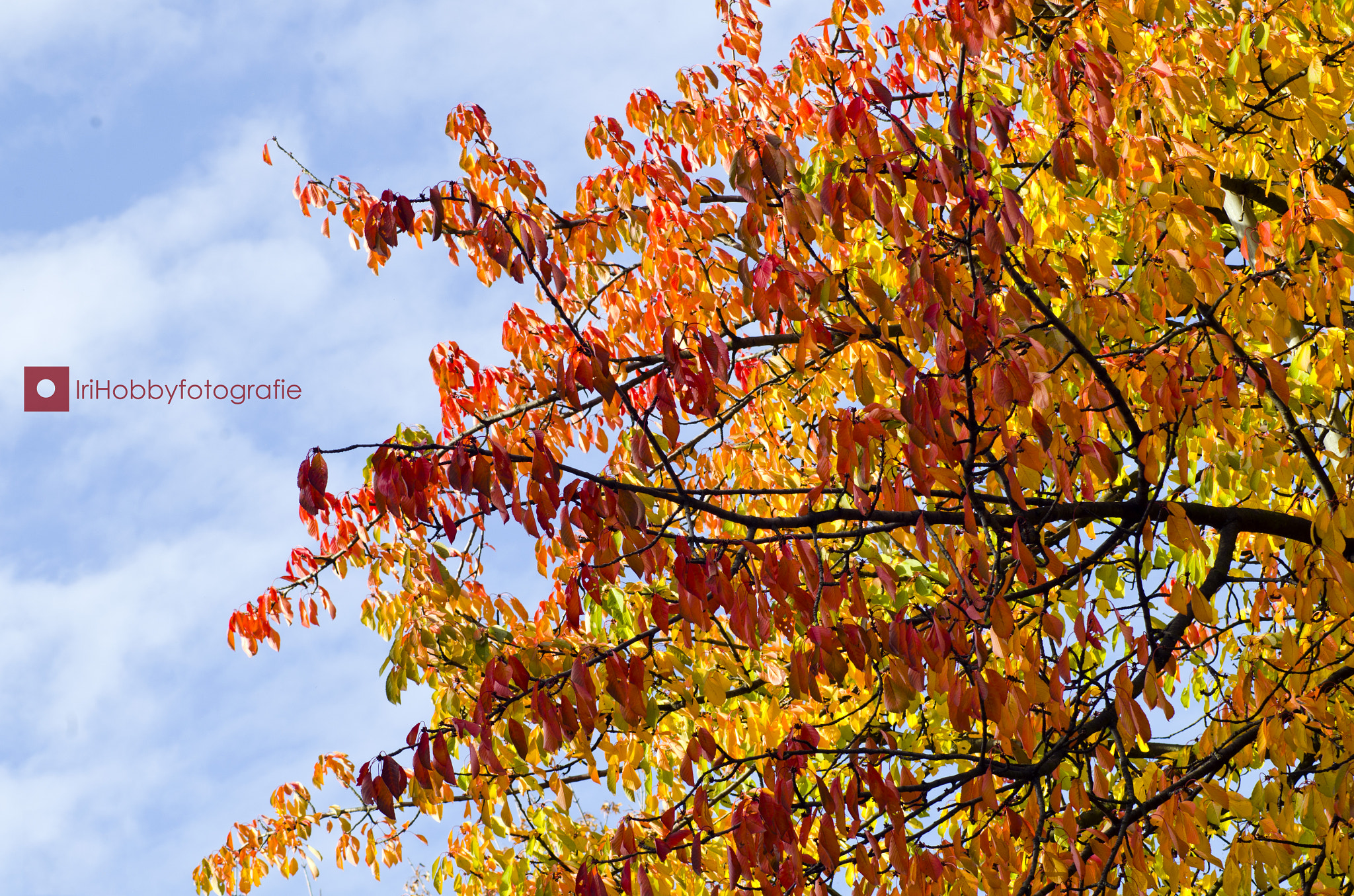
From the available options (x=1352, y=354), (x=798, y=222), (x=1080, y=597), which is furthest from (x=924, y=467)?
(x=1352, y=354)

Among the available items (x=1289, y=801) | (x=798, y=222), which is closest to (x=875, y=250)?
(x=798, y=222)

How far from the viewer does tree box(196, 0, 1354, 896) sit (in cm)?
348

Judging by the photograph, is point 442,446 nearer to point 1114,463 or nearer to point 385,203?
point 385,203

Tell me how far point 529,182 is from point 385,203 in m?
2.91

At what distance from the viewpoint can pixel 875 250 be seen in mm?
6008

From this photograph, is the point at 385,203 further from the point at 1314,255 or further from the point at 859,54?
the point at 859,54

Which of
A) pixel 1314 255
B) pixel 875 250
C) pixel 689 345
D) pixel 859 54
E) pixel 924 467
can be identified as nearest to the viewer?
pixel 924 467

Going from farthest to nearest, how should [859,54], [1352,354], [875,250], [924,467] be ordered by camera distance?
1. [859,54]
2. [875,250]
3. [1352,354]
4. [924,467]

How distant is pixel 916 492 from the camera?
4.06m

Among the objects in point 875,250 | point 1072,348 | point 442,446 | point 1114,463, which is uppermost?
point 875,250

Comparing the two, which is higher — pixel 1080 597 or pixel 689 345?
pixel 689 345

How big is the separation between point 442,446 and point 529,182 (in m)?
3.81

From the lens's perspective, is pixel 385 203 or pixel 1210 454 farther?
pixel 1210 454

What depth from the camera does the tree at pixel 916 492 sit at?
348cm
